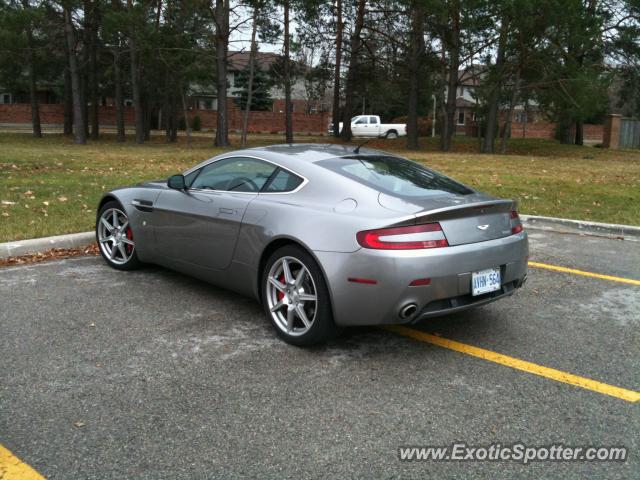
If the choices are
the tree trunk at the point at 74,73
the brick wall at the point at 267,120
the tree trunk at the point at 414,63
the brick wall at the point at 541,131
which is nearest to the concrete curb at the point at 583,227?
the tree trunk at the point at 414,63

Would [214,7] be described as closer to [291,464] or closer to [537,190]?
[537,190]

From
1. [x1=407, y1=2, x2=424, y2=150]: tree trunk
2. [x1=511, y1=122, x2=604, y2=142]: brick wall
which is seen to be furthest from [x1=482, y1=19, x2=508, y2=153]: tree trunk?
[x1=511, y1=122, x2=604, y2=142]: brick wall

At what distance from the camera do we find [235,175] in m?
5.14

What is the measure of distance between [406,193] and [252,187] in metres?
1.27

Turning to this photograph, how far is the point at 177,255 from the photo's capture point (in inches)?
211

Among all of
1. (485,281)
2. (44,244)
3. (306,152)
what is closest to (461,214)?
(485,281)

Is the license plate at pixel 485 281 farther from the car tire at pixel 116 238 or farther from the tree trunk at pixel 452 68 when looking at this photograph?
the tree trunk at pixel 452 68

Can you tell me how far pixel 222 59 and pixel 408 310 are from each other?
994 inches

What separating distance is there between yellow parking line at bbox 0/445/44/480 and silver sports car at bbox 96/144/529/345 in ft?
6.19

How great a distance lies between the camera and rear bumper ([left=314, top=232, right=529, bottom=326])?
12.4 ft

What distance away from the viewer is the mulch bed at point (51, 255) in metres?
6.49

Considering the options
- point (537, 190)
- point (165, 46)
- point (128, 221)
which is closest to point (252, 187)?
point (128, 221)

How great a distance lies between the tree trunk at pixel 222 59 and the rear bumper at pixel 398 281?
80.4ft

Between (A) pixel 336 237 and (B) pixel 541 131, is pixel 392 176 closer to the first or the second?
(A) pixel 336 237
